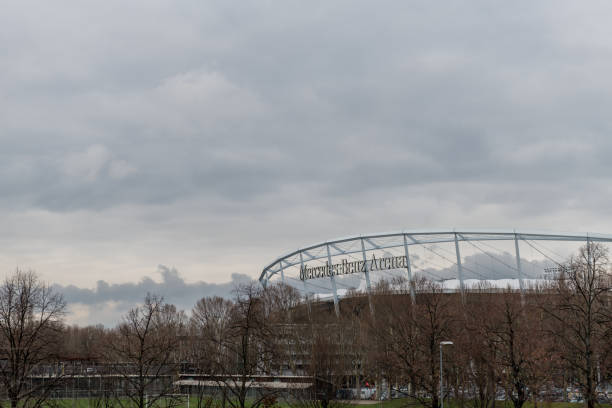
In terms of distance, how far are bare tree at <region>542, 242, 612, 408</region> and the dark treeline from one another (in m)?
0.20

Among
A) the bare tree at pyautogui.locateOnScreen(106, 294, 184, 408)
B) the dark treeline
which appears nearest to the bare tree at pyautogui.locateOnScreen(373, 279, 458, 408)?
the dark treeline

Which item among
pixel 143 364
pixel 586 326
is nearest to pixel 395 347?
pixel 586 326

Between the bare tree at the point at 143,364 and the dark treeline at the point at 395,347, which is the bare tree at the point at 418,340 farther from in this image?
the bare tree at the point at 143,364

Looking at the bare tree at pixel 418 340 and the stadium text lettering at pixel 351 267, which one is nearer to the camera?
the bare tree at pixel 418 340

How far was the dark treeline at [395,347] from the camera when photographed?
4725 cm

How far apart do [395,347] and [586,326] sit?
20.1 metres

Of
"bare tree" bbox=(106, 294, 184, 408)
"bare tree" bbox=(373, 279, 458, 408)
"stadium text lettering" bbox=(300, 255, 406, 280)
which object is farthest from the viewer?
"stadium text lettering" bbox=(300, 255, 406, 280)

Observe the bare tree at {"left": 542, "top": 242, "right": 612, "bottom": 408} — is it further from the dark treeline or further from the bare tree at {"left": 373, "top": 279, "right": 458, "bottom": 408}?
the bare tree at {"left": 373, "top": 279, "right": 458, "bottom": 408}

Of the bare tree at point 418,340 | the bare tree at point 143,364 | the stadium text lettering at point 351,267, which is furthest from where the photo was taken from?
the stadium text lettering at point 351,267

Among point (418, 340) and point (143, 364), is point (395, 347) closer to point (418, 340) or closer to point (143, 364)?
point (418, 340)

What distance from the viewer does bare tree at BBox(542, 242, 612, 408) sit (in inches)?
1909

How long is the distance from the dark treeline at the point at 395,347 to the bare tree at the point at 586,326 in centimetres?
20

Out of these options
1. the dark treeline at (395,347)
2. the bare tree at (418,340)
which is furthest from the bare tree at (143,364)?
the bare tree at (418,340)

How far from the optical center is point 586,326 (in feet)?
175
